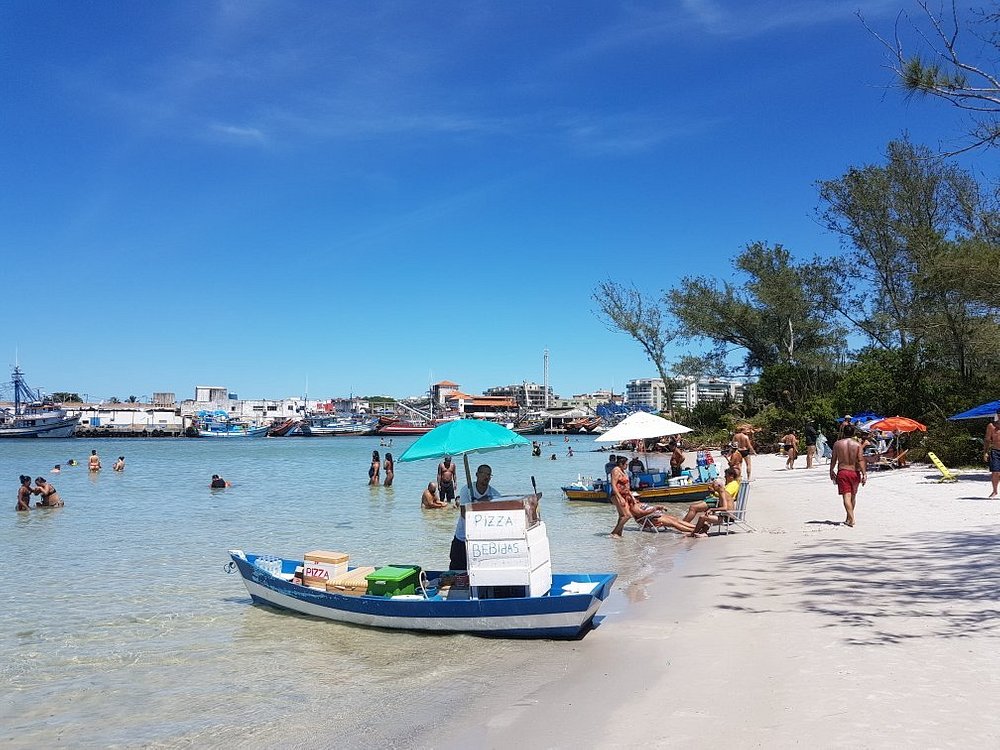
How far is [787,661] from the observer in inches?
239

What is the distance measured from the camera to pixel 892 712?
188 inches

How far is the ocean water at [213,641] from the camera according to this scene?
19.7 ft

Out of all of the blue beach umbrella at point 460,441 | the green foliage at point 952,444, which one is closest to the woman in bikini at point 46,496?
the blue beach umbrella at point 460,441

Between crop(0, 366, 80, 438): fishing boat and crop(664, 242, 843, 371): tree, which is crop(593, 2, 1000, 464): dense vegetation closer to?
crop(664, 242, 843, 371): tree

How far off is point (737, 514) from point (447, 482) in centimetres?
956

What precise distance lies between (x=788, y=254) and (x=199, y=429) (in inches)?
4343

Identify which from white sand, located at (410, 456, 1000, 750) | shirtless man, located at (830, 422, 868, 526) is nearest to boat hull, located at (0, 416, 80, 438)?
white sand, located at (410, 456, 1000, 750)

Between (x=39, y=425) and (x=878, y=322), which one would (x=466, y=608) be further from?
(x=39, y=425)

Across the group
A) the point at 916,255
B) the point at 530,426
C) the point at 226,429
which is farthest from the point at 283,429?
the point at 916,255

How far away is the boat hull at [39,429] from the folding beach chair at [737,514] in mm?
119777

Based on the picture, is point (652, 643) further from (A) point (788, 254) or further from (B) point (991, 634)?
(A) point (788, 254)

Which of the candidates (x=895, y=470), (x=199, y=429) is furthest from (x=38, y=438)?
(x=895, y=470)

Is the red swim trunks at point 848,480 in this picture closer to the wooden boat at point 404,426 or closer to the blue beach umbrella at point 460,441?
the blue beach umbrella at point 460,441

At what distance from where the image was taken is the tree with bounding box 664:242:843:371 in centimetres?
4262
